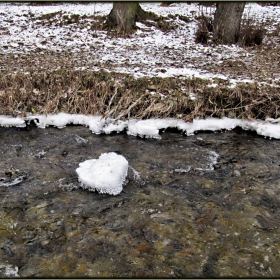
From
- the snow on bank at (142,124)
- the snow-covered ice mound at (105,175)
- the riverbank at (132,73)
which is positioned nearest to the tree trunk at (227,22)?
the riverbank at (132,73)

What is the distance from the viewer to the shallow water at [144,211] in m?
2.39

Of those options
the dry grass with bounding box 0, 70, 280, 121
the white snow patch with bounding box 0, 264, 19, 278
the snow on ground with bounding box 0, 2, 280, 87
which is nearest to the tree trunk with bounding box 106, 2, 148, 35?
Answer: the snow on ground with bounding box 0, 2, 280, 87

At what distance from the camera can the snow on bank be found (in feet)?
14.6

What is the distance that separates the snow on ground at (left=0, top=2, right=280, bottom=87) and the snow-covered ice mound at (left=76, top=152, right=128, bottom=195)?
267cm

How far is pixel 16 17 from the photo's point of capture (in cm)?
964

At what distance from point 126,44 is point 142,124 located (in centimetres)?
385

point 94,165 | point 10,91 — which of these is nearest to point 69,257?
point 94,165

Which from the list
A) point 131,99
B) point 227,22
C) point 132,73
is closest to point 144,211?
point 131,99

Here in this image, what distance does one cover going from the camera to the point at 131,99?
477cm

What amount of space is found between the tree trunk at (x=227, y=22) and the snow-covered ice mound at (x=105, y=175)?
5.59 meters

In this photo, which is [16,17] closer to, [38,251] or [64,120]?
[64,120]

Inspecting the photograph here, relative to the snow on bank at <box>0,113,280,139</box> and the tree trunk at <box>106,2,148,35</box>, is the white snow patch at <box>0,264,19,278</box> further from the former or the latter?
the tree trunk at <box>106,2,148,35</box>

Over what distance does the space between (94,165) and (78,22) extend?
7104mm

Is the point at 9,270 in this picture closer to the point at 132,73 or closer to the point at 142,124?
the point at 142,124
